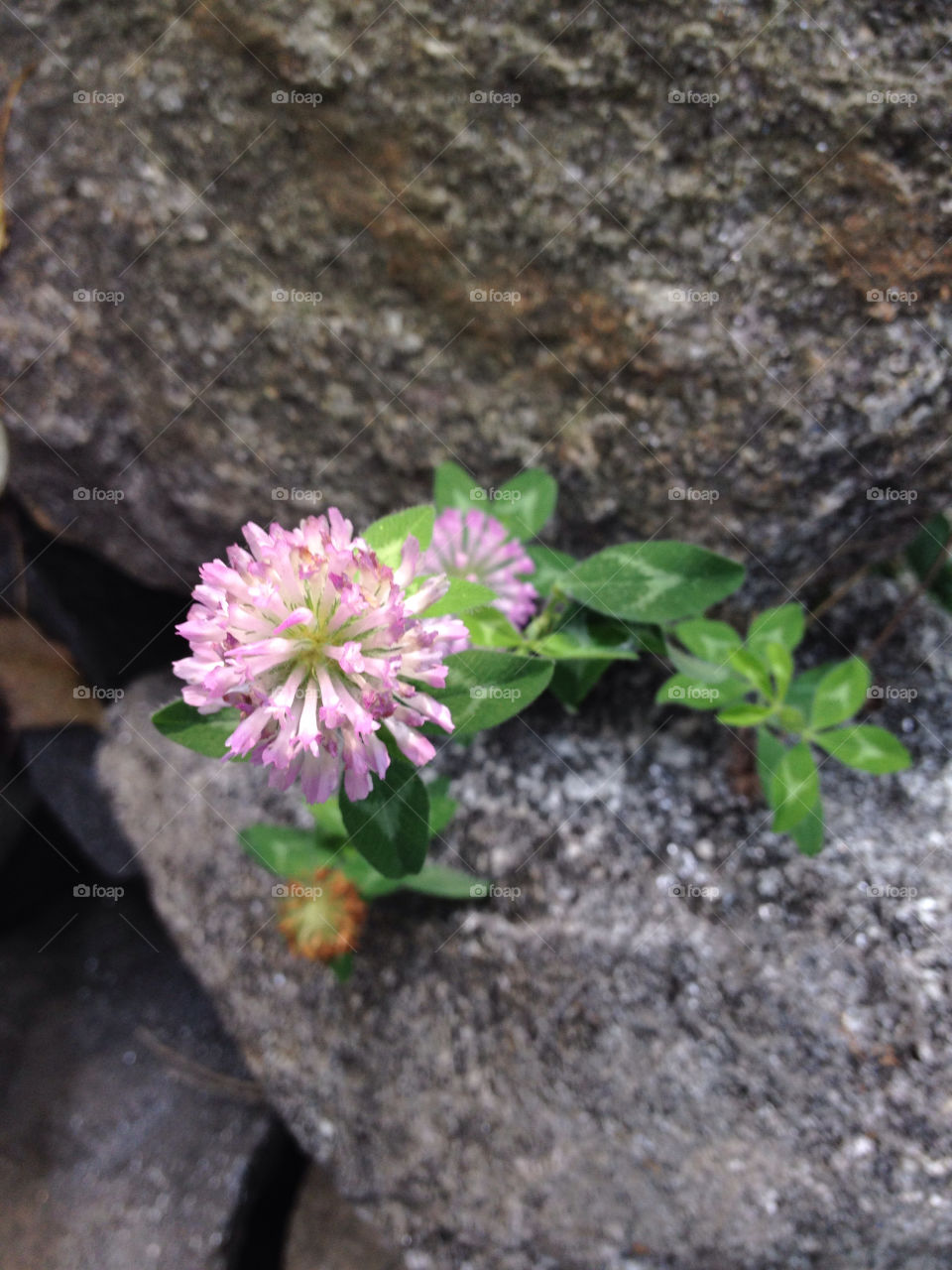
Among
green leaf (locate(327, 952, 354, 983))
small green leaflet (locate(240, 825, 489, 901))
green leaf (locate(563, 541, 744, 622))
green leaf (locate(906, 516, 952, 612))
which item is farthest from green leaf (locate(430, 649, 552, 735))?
green leaf (locate(906, 516, 952, 612))

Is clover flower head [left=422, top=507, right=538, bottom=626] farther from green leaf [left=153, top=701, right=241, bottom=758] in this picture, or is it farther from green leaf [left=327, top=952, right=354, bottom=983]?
green leaf [left=327, top=952, right=354, bottom=983]

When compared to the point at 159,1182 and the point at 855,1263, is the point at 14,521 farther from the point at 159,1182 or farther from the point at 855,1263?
the point at 855,1263

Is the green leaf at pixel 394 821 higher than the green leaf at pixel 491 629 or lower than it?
lower

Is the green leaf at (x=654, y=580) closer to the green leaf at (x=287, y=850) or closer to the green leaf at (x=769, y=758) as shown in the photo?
the green leaf at (x=769, y=758)

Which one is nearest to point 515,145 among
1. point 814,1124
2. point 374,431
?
point 374,431

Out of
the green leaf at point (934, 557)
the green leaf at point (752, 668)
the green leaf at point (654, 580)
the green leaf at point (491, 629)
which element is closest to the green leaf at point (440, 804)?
the green leaf at point (491, 629)
